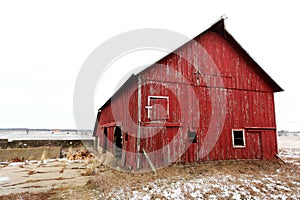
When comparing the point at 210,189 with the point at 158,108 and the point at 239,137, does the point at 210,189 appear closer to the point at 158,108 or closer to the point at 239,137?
the point at 158,108

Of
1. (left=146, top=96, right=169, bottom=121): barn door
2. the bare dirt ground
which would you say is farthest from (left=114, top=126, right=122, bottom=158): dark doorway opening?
(left=146, top=96, right=169, bottom=121): barn door

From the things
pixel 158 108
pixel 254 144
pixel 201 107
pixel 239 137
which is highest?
pixel 201 107

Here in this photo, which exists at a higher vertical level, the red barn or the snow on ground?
the red barn

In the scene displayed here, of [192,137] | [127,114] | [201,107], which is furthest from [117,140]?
[201,107]

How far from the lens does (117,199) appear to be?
5.73m

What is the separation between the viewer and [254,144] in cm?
1064

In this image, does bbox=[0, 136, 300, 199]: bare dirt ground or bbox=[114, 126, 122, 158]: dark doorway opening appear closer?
bbox=[0, 136, 300, 199]: bare dirt ground

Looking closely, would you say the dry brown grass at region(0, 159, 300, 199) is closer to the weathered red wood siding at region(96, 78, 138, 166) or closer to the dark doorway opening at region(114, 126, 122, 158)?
the weathered red wood siding at region(96, 78, 138, 166)

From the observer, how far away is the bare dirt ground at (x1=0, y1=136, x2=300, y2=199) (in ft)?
19.9

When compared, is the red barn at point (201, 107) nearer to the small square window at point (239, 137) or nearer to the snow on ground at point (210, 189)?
the small square window at point (239, 137)

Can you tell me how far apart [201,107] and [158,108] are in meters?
2.37

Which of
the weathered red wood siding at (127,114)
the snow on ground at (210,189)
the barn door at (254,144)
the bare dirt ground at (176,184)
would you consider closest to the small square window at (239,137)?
the barn door at (254,144)

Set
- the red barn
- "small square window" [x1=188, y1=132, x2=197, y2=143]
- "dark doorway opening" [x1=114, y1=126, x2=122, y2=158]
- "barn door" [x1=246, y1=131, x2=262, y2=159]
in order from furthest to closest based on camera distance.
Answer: "dark doorway opening" [x1=114, y1=126, x2=122, y2=158] → "barn door" [x1=246, y1=131, x2=262, y2=159] → "small square window" [x1=188, y1=132, x2=197, y2=143] → the red barn

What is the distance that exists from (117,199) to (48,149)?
11544 millimetres
